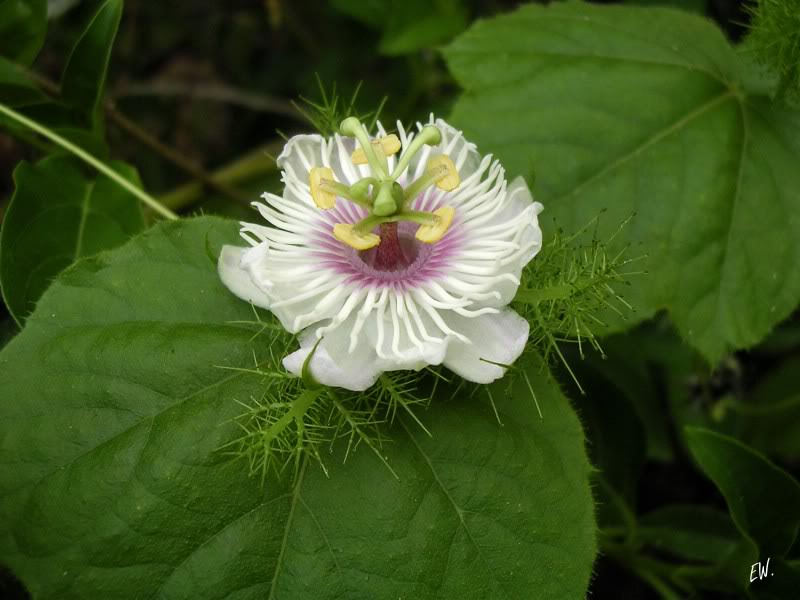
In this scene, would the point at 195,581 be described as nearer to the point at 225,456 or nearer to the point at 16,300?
the point at 225,456

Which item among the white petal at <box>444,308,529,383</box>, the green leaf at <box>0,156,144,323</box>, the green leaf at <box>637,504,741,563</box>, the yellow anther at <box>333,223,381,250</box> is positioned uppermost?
the yellow anther at <box>333,223,381,250</box>

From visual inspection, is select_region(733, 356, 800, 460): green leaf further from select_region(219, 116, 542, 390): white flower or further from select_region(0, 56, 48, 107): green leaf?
select_region(0, 56, 48, 107): green leaf

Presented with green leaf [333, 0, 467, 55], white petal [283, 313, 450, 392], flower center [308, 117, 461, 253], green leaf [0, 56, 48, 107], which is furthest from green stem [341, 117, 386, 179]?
green leaf [333, 0, 467, 55]

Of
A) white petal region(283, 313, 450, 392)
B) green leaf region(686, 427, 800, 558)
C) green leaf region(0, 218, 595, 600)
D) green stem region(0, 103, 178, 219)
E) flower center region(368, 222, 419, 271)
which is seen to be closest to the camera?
white petal region(283, 313, 450, 392)

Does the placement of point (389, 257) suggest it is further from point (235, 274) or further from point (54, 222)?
point (54, 222)

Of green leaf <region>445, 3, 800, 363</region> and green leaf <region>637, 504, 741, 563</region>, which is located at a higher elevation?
green leaf <region>445, 3, 800, 363</region>
